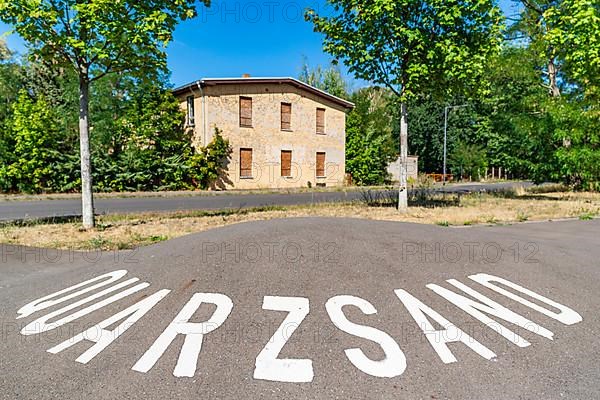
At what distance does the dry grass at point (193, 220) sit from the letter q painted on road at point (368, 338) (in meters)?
5.07

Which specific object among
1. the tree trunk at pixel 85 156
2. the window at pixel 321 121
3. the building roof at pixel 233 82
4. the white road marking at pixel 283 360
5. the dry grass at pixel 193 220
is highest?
the building roof at pixel 233 82

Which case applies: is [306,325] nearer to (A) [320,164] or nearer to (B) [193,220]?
(B) [193,220]

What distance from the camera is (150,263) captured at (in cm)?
561

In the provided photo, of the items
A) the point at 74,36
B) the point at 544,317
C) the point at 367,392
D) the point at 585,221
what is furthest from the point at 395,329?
the point at 585,221

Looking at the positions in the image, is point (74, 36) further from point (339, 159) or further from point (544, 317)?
point (339, 159)

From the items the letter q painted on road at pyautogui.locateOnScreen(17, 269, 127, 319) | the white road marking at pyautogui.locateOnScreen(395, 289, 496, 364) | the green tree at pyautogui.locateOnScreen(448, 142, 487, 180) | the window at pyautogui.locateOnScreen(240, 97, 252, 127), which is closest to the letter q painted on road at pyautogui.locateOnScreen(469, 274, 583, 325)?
the white road marking at pyautogui.locateOnScreen(395, 289, 496, 364)

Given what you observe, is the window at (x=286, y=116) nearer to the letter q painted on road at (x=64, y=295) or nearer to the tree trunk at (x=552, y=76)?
the tree trunk at (x=552, y=76)

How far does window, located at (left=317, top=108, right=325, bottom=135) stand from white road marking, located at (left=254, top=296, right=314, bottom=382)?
25435mm

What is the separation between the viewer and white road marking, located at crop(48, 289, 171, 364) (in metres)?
3.34

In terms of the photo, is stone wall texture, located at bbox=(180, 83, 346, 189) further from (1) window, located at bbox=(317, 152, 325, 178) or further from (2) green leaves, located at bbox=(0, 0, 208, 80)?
(2) green leaves, located at bbox=(0, 0, 208, 80)

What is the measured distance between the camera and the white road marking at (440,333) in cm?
329

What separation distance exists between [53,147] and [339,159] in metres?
19.5

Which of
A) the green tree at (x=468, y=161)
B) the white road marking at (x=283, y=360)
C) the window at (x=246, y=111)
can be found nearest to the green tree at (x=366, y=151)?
the window at (x=246, y=111)

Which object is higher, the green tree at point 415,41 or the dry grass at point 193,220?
the green tree at point 415,41
